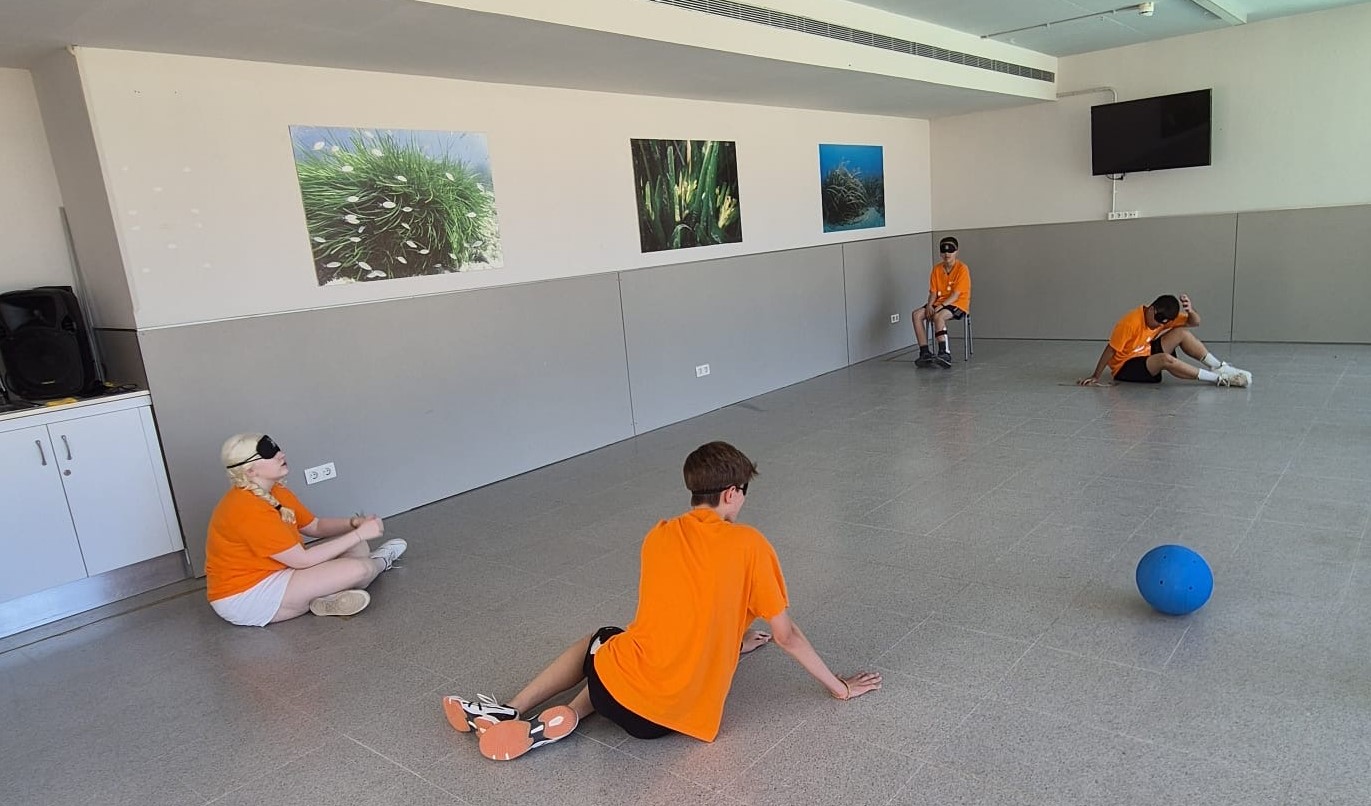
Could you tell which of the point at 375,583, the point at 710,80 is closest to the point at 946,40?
the point at 710,80

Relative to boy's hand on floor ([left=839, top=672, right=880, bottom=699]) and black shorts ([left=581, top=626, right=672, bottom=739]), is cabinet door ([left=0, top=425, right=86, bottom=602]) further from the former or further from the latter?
boy's hand on floor ([left=839, top=672, right=880, bottom=699])

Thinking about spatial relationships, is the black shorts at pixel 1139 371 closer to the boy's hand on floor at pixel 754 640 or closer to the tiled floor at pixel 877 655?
the tiled floor at pixel 877 655

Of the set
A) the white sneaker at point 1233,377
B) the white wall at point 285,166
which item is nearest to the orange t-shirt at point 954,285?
the white sneaker at point 1233,377

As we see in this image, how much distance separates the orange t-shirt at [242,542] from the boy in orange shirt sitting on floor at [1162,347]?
623cm

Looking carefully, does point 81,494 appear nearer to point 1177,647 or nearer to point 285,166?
point 285,166

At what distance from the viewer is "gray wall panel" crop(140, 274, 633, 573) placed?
436 cm

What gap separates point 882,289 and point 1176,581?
22.4 ft

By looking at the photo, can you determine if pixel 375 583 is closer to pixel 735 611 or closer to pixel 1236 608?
pixel 735 611

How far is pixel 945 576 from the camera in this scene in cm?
366

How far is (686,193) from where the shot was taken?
7035 millimetres

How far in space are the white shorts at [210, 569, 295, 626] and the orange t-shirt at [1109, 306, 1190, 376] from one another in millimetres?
6267

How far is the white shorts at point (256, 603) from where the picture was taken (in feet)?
12.0

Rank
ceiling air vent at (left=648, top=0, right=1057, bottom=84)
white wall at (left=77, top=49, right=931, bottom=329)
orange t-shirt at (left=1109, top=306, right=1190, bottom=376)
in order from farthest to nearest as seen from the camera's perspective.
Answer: orange t-shirt at (left=1109, top=306, right=1190, bottom=376)
ceiling air vent at (left=648, top=0, right=1057, bottom=84)
white wall at (left=77, top=49, right=931, bottom=329)

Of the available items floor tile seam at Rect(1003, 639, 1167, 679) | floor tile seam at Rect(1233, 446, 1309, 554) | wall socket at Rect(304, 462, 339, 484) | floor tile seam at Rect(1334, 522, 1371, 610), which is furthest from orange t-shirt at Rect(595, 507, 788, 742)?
wall socket at Rect(304, 462, 339, 484)
